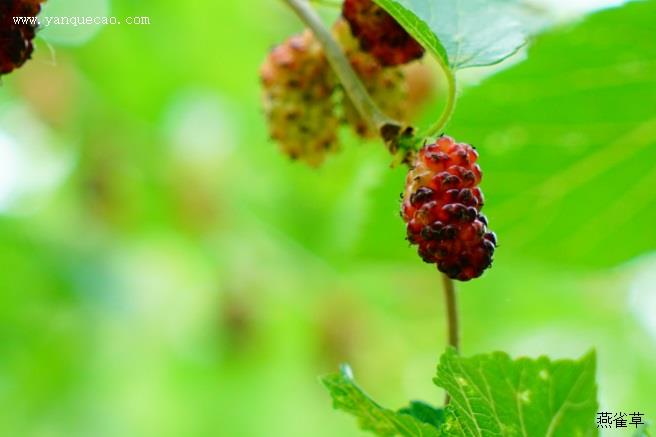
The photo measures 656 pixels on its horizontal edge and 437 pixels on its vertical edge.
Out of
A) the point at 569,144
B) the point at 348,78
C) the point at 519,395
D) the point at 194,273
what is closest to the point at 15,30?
the point at 348,78

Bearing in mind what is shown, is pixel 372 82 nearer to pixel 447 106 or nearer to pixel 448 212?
→ pixel 447 106

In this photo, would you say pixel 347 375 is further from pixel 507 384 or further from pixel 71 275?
pixel 71 275

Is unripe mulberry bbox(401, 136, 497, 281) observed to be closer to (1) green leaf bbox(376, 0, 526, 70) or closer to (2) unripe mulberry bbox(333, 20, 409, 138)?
(1) green leaf bbox(376, 0, 526, 70)

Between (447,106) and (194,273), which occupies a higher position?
(194,273)

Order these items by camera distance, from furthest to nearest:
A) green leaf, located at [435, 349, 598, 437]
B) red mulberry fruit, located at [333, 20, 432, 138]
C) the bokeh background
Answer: the bokeh background < red mulberry fruit, located at [333, 20, 432, 138] < green leaf, located at [435, 349, 598, 437]

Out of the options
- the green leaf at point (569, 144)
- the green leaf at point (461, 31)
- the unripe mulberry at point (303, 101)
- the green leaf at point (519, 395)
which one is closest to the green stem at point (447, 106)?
the green leaf at point (461, 31)

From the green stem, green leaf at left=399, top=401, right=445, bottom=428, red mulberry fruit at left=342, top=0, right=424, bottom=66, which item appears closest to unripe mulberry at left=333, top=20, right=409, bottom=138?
red mulberry fruit at left=342, top=0, right=424, bottom=66

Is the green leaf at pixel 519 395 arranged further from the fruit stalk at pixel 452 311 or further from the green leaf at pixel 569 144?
the green leaf at pixel 569 144
